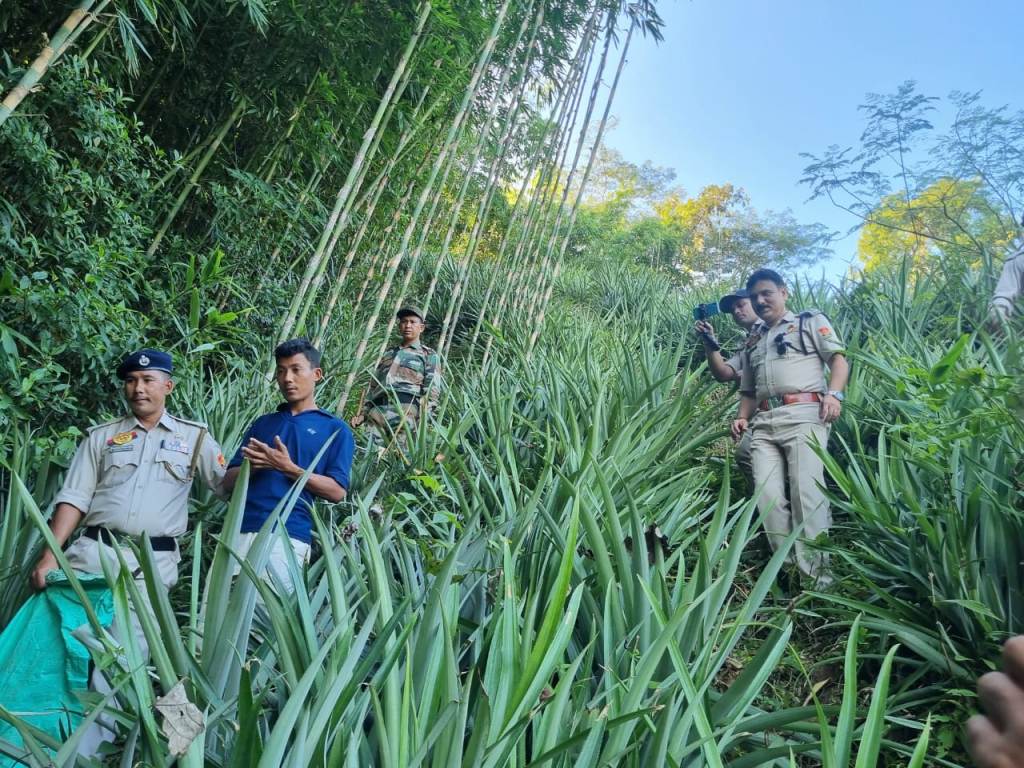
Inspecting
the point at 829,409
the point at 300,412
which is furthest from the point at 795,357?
the point at 300,412

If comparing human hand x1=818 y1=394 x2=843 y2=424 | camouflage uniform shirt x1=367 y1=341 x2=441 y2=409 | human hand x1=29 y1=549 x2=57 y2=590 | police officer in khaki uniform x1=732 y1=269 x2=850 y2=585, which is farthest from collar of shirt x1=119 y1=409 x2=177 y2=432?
human hand x1=818 y1=394 x2=843 y2=424

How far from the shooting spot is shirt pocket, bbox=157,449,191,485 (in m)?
2.01

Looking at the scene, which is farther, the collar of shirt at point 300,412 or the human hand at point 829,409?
the human hand at point 829,409

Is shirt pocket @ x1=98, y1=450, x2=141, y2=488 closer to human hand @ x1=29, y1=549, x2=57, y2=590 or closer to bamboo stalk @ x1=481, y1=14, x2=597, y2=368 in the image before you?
human hand @ x1=29, y1=549, x2=57, y2=590

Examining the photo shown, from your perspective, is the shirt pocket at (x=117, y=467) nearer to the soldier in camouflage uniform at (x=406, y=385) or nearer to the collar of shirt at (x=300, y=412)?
the collar of shirt at (x=300, y=412)

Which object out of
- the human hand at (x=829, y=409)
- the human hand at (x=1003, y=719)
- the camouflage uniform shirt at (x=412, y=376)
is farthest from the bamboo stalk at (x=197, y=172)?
the human hand at (x=1003, y=719)

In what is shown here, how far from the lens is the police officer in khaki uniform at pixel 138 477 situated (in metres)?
1.90

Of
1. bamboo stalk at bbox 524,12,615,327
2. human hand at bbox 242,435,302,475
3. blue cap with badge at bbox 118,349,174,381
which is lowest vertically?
human hand at bbox 242,435,302,475

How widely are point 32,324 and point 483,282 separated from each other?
190 inches

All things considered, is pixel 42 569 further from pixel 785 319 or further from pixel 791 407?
pixel 785 319

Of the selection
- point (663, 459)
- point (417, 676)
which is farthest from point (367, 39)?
point (417, 676)

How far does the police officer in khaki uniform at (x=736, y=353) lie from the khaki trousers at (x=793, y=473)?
0.21m

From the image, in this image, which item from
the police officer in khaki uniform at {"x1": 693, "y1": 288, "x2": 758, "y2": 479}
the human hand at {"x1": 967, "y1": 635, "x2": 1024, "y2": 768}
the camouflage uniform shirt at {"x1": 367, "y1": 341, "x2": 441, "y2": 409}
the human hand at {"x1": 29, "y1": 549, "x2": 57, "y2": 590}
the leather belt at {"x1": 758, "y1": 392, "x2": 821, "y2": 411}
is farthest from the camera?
the camouflage uniform shirt at {"x1": 367, "y1": 341, "x2": 441, "y2": 409}

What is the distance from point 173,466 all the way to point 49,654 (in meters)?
0.63
